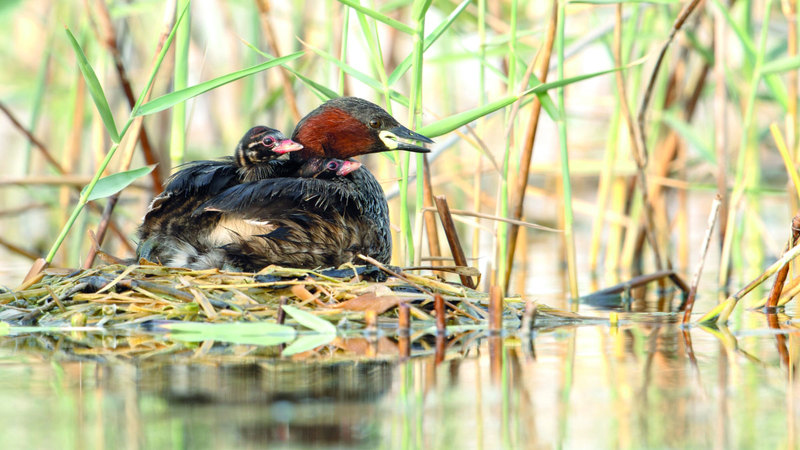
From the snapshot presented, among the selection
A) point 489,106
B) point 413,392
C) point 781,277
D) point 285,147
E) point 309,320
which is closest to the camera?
point 413,392

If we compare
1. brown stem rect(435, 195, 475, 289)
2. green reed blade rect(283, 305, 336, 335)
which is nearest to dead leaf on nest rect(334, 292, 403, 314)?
green reed blade rect(283, 305, 336, 335)

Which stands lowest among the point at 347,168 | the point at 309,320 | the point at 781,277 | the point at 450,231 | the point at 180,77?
the point at 309,320

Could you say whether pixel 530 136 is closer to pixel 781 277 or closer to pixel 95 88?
pixel 781 277

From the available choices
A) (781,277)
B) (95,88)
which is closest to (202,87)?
(95,88)

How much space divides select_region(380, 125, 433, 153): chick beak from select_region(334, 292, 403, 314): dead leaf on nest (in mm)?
805

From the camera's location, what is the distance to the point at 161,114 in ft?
22.5

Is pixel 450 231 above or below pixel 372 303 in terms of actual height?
above

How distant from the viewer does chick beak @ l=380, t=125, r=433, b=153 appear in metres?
3.86

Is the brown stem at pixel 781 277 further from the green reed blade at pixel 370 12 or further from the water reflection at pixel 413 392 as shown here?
the green reed blade at pixel 370 12

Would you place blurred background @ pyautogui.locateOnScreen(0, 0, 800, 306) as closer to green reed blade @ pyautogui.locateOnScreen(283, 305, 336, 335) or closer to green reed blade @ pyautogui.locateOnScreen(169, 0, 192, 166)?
green reed blade @ pyautogui.locateOnScreen(169, 0, 192, 166)

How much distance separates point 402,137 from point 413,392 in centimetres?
182

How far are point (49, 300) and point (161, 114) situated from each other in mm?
3545

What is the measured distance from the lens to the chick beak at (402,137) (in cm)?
386

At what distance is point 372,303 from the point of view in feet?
10.5
